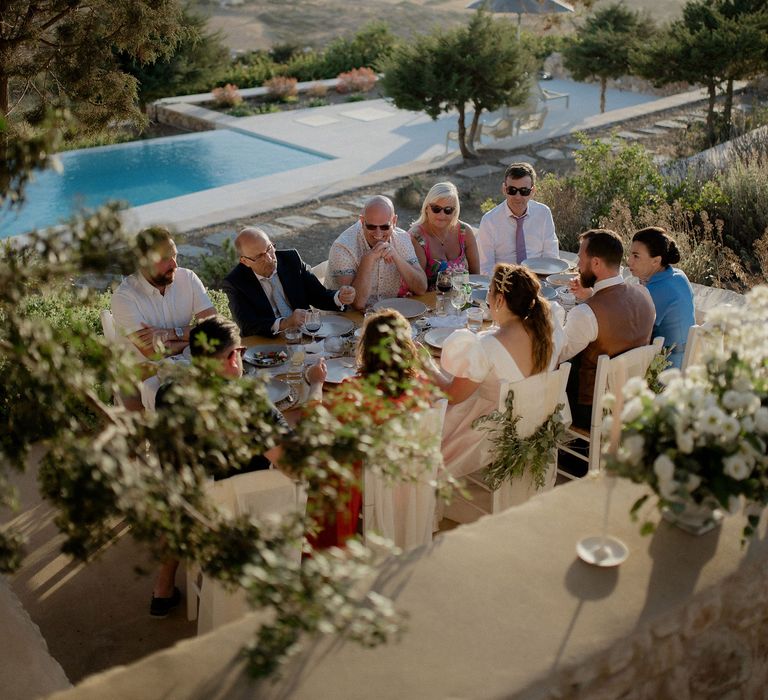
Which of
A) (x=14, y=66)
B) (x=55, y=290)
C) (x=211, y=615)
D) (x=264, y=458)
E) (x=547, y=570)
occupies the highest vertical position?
(x=14, y=66)

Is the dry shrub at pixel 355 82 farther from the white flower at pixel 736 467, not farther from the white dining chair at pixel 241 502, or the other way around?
the white flower at pixel 736 467

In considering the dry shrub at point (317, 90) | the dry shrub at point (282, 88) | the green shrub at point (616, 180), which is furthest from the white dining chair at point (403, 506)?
the dry shrub at point (317, 90)

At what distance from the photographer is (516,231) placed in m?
6.21

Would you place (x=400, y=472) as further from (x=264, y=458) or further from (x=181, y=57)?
(x=181, y=57)

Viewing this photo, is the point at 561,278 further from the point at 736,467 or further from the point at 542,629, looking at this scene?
the point at 542,629

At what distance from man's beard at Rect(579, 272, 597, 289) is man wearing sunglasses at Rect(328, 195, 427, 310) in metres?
1.25

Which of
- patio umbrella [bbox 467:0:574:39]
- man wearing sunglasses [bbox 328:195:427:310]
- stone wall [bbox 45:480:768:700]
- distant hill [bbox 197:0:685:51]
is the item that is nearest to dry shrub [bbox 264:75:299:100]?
patio umbrella [bbox 467:0:574:39]

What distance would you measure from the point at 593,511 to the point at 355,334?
2.20 m

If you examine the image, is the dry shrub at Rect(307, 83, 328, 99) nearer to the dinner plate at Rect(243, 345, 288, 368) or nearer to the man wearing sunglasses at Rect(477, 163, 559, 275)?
the man wearing sunglasses at Rect(477, 163, 559, 275)

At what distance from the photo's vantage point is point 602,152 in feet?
28.8

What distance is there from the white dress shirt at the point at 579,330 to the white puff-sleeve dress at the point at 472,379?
188 millimetres

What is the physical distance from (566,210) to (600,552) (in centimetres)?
636

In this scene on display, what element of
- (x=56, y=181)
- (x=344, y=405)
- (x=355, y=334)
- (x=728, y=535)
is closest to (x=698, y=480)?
(x=728, y=535)

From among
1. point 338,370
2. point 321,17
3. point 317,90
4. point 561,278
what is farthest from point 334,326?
point 321,17
